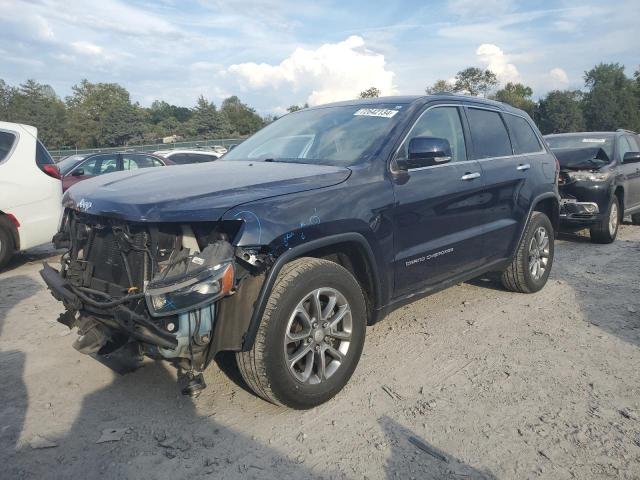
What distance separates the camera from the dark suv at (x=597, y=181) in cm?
765

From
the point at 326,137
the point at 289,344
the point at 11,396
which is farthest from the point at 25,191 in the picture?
the point at 289,344

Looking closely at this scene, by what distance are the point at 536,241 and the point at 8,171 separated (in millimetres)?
6253

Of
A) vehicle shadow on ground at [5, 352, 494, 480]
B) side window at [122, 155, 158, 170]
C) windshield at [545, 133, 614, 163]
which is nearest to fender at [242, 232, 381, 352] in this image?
vehicle shadow on ground at [5, 352, 494, 480]

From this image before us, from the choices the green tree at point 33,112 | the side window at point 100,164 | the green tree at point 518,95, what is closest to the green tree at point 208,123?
the green tree at point 33,112

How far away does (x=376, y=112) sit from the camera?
3.87m

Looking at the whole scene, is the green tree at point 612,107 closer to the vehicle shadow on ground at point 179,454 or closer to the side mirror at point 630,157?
the side mirror at point 630,157

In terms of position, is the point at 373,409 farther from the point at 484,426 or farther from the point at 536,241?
the point at 536,241

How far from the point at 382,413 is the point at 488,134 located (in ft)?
9.28

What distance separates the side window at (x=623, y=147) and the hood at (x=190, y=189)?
23.0 feet

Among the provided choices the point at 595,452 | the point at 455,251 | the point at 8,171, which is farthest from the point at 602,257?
the point at 8,171

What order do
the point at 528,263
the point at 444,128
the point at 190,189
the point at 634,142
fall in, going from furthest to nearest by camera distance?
the point at 634,142, the point at 528,263, the point at 444,128, the point at 190,189

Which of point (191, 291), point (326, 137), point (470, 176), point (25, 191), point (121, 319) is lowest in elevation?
point (121, 319)

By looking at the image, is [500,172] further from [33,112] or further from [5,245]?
[33,112]

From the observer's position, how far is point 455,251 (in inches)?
158
